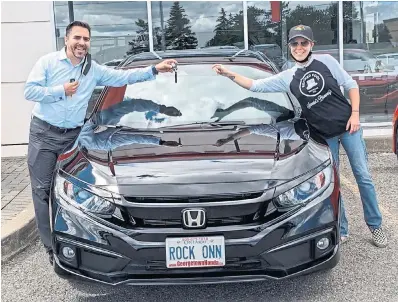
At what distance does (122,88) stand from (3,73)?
4.52 meters

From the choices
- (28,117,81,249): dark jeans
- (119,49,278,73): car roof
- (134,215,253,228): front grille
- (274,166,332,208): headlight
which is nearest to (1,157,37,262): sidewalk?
(28,117,81,249): dark jeans

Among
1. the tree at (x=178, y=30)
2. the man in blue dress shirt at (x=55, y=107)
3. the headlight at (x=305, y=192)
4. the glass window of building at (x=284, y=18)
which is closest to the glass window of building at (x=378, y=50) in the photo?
the glass window of building at (x=284, y=18)

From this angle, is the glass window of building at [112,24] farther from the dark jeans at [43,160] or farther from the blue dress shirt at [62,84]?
the dark jeans at [43,160]

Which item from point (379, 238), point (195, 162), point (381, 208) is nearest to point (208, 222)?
point (195, 162)

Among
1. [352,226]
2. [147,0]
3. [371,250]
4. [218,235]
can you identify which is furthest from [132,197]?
[147,0]

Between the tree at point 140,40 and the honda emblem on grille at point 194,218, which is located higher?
the tree at point 140,40

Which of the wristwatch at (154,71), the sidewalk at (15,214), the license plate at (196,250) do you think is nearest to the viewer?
the license plate at (196,250)

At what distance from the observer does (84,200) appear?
2918mm

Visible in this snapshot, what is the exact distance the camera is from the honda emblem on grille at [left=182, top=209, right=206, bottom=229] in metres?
2.79

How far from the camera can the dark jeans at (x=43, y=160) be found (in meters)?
3.78

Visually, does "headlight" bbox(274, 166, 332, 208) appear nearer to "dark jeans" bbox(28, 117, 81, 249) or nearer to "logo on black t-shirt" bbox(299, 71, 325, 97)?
"logo on black t-shirt" bbox(299, 71, 325, 97)

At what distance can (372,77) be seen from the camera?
9008 millimetres

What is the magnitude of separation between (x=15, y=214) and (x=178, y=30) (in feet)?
16.6

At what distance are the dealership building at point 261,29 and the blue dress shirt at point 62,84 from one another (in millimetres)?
4817
